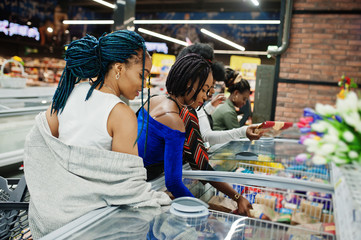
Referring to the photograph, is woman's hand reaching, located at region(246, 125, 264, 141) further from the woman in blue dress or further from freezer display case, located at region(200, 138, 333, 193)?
the woman in blue dress

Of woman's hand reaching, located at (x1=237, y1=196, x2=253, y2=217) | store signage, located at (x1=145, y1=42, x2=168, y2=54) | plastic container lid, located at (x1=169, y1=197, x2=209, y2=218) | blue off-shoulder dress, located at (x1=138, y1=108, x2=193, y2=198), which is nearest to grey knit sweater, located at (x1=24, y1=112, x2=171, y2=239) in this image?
plastic container lid, located at (x1=169, y1=197, x2=209, y2=218)

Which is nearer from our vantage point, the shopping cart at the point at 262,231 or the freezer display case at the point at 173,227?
the freezer display case at the point at 173,227

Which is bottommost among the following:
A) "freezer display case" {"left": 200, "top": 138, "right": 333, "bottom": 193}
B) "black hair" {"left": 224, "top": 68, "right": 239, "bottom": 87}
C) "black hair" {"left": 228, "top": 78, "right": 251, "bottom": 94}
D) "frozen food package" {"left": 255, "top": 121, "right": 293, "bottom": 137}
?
"freezer display case" {"left": 200, "top": 138, "right": 333, "bottom": 193}

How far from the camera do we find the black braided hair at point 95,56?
145 centimetres

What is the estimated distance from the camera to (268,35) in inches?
421

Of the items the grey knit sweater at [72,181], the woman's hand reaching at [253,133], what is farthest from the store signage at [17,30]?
the grey knit sweater at [72,181]

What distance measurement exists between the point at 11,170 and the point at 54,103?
12.5ft

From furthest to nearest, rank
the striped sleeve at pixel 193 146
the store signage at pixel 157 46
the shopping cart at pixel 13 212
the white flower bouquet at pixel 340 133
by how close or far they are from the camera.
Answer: the store signage at pixel 157 46, the striped sleeve at pixel 193 146, the shopping cart at pixel 13 212, the white flower bouquet at pixel 340 133

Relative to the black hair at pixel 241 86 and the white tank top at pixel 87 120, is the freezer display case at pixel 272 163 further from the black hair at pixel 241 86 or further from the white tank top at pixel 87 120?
the black hair at pixel 241 86

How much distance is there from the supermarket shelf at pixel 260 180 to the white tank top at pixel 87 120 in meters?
0.70

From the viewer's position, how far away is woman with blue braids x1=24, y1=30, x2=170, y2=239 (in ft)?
4.24

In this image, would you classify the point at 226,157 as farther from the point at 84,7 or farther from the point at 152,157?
the point at 84,7

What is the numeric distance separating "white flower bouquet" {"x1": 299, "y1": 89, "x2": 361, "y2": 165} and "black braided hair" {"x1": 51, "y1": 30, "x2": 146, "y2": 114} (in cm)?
89

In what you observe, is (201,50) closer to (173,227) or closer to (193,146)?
(193,146)
